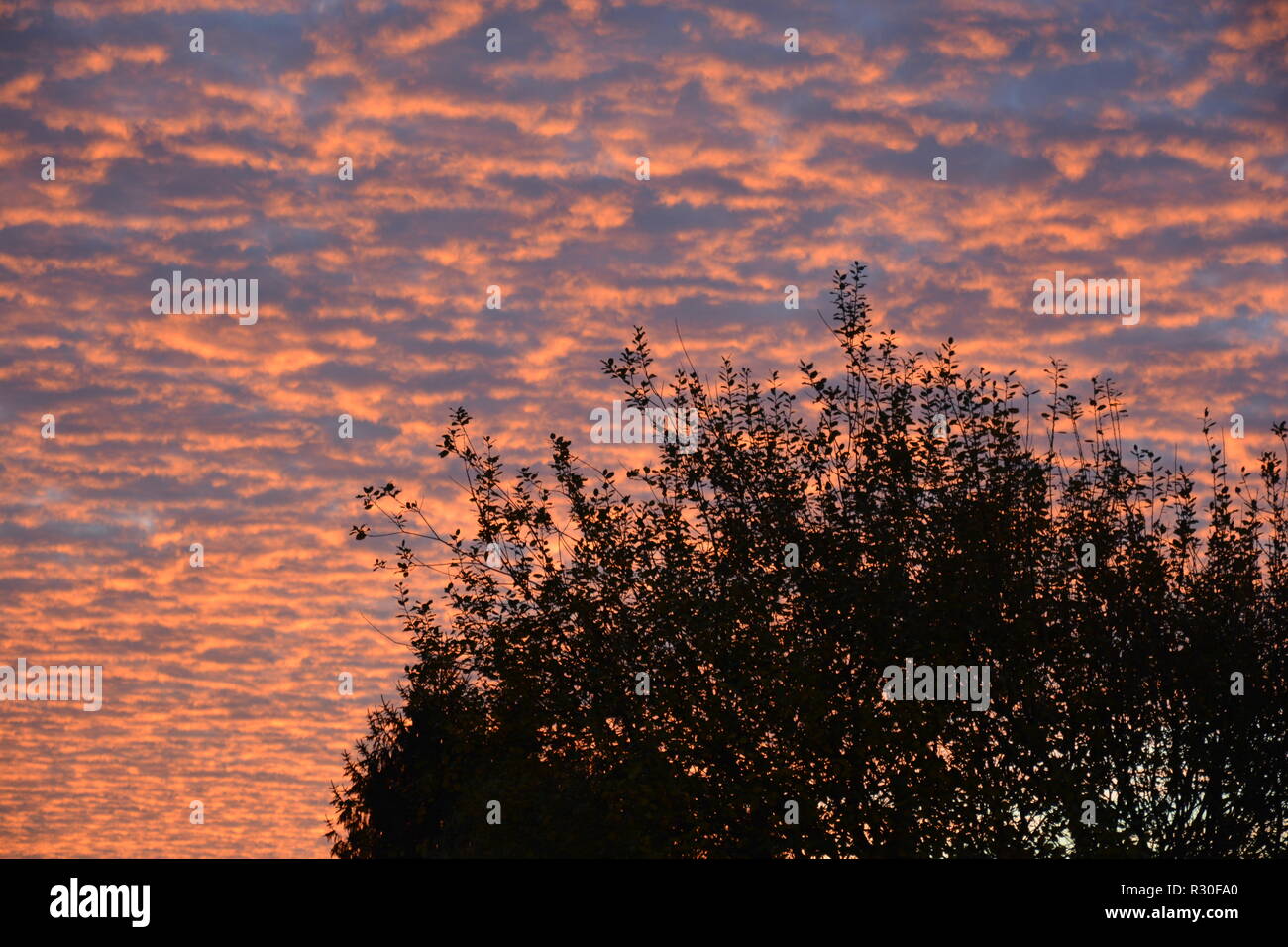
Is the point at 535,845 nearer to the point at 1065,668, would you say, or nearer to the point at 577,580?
the point at 577,580

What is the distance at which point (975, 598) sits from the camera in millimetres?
16766

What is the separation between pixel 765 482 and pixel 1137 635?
5.71 m

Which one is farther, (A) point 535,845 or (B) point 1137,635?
(A) point 535,845

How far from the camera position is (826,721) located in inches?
631

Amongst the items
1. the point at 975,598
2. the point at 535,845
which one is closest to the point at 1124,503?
the point at 975,598

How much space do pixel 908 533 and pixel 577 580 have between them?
4.63m

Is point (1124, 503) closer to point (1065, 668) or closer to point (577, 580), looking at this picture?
point (1065, 668)

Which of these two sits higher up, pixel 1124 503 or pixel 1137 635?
pixel 1124 503
